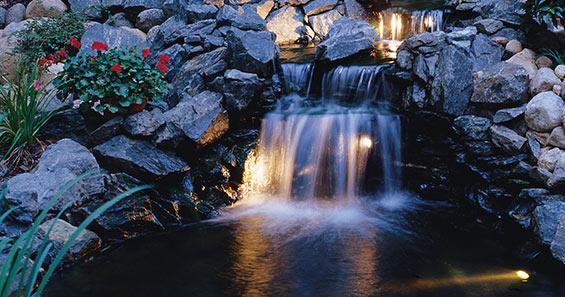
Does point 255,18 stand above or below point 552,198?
above

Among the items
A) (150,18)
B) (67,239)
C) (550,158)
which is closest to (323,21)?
(150,18)

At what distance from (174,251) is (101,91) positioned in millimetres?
2210

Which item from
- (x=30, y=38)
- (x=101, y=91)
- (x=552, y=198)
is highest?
(x=30, y=38)

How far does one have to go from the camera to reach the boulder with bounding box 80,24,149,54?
312 inches

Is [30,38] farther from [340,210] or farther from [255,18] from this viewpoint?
[340,210]

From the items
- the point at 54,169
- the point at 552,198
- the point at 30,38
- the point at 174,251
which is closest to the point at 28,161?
the point at 54,169

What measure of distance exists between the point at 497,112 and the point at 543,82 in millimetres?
650

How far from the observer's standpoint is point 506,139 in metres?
4.76

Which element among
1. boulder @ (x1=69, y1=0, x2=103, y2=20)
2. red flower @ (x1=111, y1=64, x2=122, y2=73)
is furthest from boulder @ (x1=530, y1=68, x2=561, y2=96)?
boulder @ (x1=69, y1=0, x2=103, y2=20)

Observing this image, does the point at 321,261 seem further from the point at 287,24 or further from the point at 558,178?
the point at 287,24

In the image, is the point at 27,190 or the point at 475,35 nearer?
the point at 27,190

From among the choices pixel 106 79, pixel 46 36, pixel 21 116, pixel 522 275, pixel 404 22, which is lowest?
pixel 522 275

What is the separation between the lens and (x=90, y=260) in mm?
3828

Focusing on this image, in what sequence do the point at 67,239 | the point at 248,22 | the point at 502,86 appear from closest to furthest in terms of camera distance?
the point at 67,239 < the point at 502,86 < the point at 248,22
